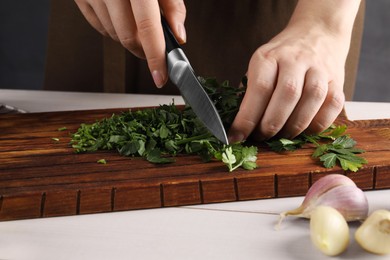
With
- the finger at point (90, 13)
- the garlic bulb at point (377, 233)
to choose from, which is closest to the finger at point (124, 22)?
the finger at point (90, 13)

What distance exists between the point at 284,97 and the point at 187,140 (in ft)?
0.73

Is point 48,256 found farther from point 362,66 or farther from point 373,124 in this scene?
point 362,66

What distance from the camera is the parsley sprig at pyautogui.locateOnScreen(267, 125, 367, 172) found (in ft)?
4.46

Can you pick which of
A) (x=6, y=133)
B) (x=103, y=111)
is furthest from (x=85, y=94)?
(x=6, y=133)

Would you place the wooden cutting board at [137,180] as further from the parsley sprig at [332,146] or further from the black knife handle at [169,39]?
the black knife handle at [169,39]

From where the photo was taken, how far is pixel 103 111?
72.5 inches

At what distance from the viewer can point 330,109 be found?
1.50 meters

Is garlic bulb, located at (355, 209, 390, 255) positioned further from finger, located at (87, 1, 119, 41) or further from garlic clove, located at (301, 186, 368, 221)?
finger, located at (87, 1, 119, 41)

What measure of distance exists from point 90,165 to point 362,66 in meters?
2.88

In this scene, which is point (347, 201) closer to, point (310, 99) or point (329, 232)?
point (329, 232)

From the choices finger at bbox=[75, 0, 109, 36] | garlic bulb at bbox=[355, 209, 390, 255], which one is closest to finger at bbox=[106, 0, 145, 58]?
finger at bbox=[75, 0, 109, 36]

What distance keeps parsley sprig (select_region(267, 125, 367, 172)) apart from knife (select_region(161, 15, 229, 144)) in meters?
0.13

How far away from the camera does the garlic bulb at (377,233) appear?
41.0 inches

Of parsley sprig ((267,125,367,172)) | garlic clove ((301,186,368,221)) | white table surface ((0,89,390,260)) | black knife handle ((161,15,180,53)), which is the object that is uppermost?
black knife handle ((161,15,180,53))
